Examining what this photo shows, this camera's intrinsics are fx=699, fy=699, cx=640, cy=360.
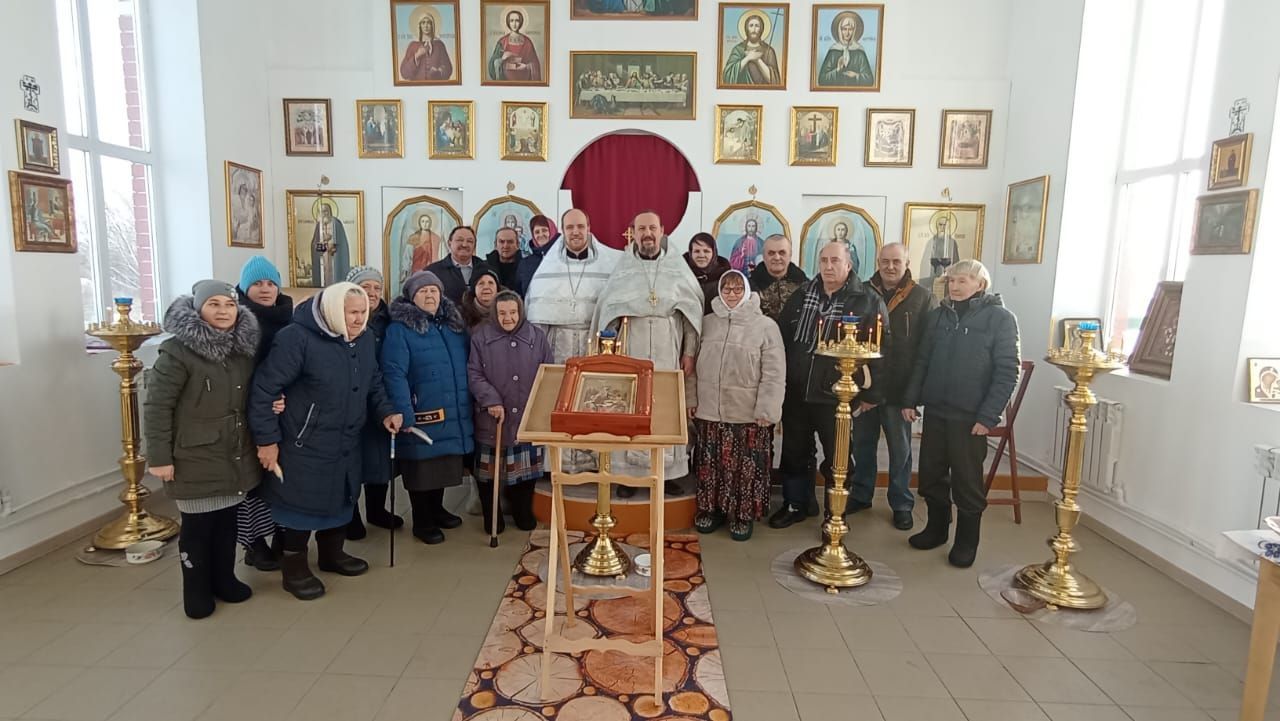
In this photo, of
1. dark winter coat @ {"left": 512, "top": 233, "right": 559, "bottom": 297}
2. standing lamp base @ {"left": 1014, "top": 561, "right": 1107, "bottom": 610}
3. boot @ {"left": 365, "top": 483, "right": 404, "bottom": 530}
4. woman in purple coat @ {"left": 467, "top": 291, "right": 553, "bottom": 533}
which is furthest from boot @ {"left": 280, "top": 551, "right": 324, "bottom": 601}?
standing lamp base @ {"left": 1014, "top": 561, "right": 1107, "bottom": 610}

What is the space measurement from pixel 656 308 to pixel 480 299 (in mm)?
1193

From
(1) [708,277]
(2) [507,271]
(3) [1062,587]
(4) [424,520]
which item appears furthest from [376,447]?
(3) [1062,587]

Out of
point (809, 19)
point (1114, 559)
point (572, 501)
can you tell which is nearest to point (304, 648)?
point (572, 501)

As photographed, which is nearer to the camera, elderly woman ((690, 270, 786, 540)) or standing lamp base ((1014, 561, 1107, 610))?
standing lamp base ((1014, 561, 1107, 610))

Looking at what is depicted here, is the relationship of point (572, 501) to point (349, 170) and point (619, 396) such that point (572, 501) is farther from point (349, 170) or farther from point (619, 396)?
point (349, 170)

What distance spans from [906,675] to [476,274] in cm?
368

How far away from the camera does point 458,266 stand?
5.52 metres

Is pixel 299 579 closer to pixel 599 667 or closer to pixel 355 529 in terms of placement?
pixel 355 529

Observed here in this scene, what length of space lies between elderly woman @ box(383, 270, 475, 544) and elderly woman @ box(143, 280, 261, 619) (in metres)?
0.85

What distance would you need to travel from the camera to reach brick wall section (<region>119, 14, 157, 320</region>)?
5.51 m

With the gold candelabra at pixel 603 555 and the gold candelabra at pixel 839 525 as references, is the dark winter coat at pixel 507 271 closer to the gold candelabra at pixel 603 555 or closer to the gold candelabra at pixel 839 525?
the gold candelabra at pixel 603 555

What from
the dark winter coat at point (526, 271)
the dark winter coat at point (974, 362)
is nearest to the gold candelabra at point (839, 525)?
the dark winter coat at point (974, 362)

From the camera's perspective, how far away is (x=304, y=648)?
3.21 meters

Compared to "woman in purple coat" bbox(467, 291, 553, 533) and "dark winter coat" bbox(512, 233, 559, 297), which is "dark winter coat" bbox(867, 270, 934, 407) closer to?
"woman in purple coat" bbox(467, 291, 553, 533)
